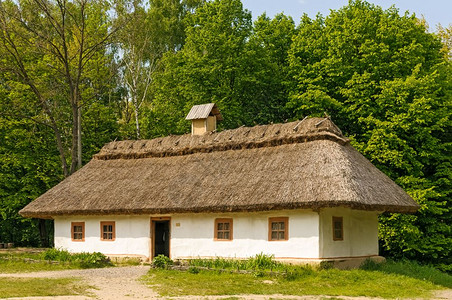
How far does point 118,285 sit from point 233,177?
7.40 metres

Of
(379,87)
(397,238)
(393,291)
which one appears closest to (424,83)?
(379,87)

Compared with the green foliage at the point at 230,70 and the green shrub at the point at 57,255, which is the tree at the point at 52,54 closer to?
the green foliage at the point at 230,70

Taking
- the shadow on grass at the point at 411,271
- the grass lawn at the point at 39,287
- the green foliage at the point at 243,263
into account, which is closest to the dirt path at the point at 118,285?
the grass lawn at the point at 39,287

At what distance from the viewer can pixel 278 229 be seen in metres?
20.9

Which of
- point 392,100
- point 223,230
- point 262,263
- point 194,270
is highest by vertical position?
point 392,100

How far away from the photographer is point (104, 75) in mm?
38094

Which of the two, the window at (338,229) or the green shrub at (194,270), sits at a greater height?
the window at (338,229)

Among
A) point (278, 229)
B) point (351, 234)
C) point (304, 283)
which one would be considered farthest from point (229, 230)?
point (304, 283)

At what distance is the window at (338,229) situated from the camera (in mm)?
20844

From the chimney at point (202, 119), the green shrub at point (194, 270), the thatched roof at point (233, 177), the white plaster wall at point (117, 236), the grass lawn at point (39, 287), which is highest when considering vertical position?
the chimney at point (202, 119)

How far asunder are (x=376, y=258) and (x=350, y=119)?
10137 mm

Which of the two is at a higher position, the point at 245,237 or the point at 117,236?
the point at 245,237

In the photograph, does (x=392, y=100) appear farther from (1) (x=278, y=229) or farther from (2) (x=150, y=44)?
(2) (x=150, y=44)

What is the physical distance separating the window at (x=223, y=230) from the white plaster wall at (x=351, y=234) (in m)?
3.87
